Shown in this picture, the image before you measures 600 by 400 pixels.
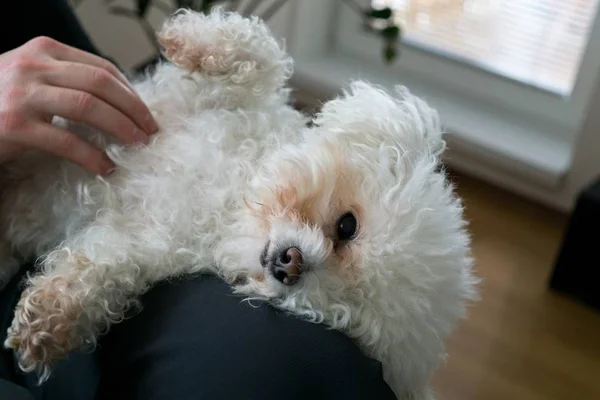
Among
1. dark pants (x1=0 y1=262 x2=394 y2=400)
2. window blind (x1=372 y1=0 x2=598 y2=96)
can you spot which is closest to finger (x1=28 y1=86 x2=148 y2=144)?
dark pants (x1=0 y1=262 x2=394 y2=400)

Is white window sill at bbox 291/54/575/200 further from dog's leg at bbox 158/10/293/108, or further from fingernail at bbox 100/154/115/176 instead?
fingernail at bbox 100/154/115/176

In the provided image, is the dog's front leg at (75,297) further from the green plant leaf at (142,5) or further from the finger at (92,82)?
the green plant leaf at (142,5)

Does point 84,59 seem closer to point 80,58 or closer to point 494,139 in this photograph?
point 80,58

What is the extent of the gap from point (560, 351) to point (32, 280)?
4.70 feet

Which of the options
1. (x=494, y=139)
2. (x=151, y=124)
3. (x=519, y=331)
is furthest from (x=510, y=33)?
(x=151, y=124)

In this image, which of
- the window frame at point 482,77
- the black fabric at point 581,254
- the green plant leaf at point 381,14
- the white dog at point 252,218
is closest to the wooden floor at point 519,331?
the black fabric at point 581,254

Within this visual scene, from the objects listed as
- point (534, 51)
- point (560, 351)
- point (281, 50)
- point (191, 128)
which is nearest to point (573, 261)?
point (560, 351)

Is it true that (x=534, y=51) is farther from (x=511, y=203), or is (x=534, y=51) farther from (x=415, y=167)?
(x=415, y=167)

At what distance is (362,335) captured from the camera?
2.33 ft

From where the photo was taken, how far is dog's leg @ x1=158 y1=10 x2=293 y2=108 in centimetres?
91

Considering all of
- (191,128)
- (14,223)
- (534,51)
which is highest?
(191,128)

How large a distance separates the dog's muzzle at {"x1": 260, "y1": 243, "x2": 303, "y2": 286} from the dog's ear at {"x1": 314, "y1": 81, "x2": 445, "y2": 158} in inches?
6.8

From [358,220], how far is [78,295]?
321mm

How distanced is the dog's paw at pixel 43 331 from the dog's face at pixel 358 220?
0.19m
